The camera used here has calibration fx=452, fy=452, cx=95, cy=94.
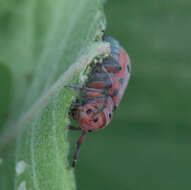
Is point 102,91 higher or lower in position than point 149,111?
higher

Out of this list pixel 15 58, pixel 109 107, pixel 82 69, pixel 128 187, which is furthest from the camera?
pixel 128 187

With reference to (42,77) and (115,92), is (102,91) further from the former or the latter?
(42,77)

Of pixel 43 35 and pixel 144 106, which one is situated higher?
pixel 43 35

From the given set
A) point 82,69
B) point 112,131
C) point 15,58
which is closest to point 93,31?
point 82,69

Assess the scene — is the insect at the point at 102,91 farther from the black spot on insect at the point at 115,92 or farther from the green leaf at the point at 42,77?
the green leaf at the point at 42,77

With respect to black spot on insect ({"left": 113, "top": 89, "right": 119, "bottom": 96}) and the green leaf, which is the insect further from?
the green leaf

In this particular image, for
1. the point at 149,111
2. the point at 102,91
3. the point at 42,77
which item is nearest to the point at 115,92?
the point at 102,91

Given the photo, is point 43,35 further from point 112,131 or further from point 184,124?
point 184,124

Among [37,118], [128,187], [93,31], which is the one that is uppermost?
[93,31]
